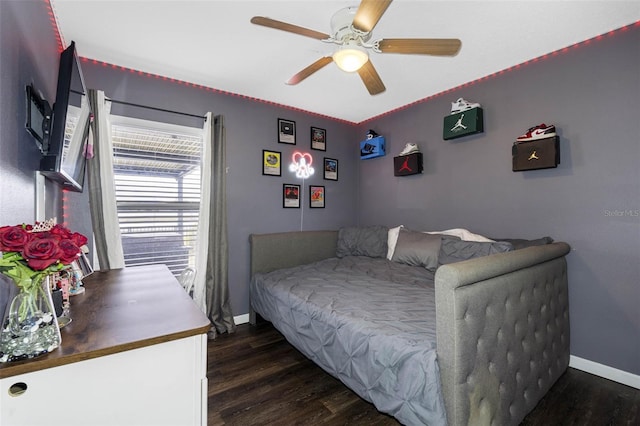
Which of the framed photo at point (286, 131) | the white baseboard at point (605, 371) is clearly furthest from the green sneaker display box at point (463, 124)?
the white baseboard at point (605, 371)

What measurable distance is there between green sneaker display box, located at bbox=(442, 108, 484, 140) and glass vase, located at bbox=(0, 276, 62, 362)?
10.1 ft

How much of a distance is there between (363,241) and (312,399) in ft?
6.29

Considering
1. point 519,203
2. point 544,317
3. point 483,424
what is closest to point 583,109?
point 519,203

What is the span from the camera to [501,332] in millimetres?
1455

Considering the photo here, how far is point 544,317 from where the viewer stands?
1.82 m

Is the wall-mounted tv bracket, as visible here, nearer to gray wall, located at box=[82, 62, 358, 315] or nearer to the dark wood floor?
gray wall, located at box=[82, 62, 358, 315]

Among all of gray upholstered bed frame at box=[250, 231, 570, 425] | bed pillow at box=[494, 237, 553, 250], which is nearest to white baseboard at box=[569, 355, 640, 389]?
gray upholstered bed frame at box=[250, 231, 570, 425]

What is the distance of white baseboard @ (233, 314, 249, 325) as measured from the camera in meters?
3.09

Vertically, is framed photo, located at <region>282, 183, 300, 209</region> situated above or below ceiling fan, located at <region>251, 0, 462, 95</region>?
below

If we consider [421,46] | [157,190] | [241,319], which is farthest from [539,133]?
[157,190]

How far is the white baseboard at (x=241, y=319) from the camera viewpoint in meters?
3.09

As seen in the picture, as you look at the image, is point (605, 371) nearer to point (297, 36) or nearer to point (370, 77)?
point (370, 77)

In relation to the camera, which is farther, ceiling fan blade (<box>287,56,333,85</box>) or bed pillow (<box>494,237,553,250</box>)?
bed pillow (<box>494,237,553,250</box>)

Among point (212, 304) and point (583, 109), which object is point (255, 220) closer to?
point (212, 304)
